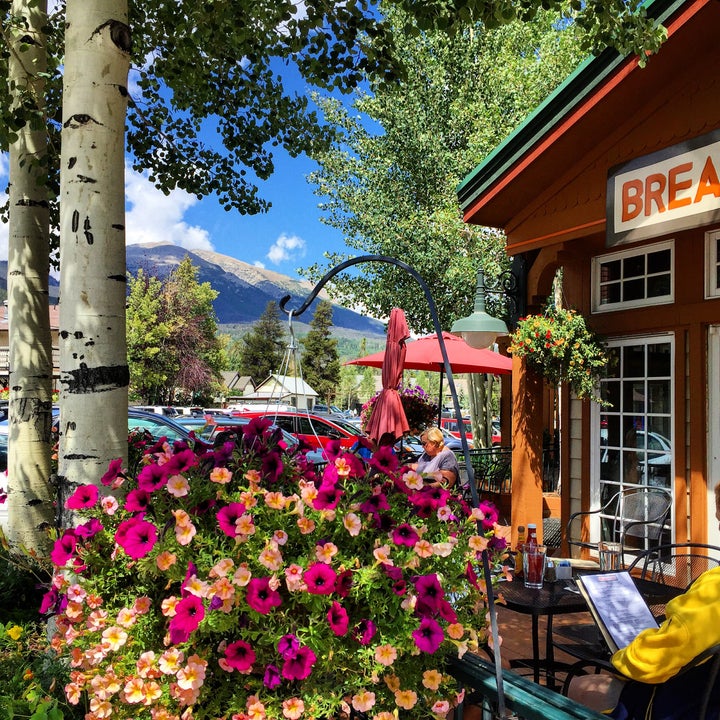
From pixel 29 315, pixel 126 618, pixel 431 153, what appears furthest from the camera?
pixel 431 153

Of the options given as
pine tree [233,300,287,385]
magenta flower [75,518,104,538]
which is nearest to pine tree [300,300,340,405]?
pine tree [233,300,287,385]

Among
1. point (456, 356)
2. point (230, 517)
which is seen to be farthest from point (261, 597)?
point (456, 356)

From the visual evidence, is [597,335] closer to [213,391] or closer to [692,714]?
[692,714]

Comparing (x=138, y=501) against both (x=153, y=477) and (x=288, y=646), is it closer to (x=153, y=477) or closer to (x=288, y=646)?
(x=153, y=477)

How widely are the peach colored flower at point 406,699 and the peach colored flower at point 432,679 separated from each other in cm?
5

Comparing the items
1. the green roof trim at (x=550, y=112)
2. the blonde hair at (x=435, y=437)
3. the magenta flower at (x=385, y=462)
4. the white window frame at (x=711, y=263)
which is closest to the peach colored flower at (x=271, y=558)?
the magenta flower at (x=385, y=462)

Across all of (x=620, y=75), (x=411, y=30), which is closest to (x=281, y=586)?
(x=411, y=30)

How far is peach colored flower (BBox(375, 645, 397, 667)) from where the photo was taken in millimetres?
1897

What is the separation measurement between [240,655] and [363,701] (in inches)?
14.4

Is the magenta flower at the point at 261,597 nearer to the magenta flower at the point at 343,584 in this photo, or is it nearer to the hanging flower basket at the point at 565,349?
the magenta flower at the point at 343,584

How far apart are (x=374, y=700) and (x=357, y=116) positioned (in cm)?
1786

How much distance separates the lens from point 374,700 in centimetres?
190

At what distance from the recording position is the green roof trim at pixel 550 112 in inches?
204

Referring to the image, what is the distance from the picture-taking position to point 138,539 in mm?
1993
